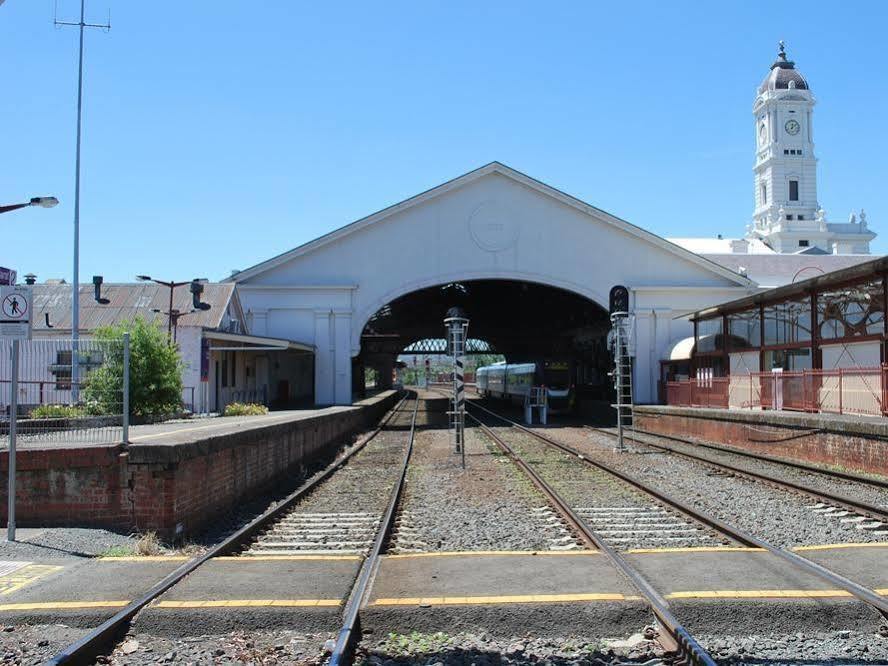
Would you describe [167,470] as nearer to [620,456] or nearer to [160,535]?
[160,535]

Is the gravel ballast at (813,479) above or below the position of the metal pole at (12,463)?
below

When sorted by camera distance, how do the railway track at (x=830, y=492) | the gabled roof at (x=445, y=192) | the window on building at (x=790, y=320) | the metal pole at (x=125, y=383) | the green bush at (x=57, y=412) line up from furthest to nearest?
the gabled roof at (x=445, y=192), the window on building at (x=790, y=320), the green bush at (x=57, y=412), the railway track at (x=830, y=492), the metal pole at (x=125, y=383)

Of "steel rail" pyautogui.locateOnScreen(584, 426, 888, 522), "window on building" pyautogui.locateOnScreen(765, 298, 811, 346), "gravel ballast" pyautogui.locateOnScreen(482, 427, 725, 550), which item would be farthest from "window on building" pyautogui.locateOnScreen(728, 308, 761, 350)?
"gravel ballast" pyautogui.locateOnScreen(482, 427, 725, 550)

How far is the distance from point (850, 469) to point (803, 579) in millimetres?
11036

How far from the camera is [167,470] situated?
9992 millimetres

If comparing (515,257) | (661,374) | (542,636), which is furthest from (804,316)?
(542,636)

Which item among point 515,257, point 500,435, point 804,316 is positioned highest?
point 515,257

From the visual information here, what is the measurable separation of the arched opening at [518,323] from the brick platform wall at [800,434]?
18.1m

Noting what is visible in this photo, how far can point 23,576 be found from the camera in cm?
767

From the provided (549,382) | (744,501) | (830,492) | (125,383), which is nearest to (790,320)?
(830,492)

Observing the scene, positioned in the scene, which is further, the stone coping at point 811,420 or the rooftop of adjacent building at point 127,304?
the rooftop of adjacent building at point 127,304

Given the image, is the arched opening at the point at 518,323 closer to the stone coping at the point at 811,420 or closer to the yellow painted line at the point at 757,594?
the stone coping at the point at 811,420

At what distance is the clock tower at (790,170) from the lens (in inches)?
3942

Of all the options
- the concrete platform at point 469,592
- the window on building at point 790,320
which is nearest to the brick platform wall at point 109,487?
the concrete platform at point 469,592
